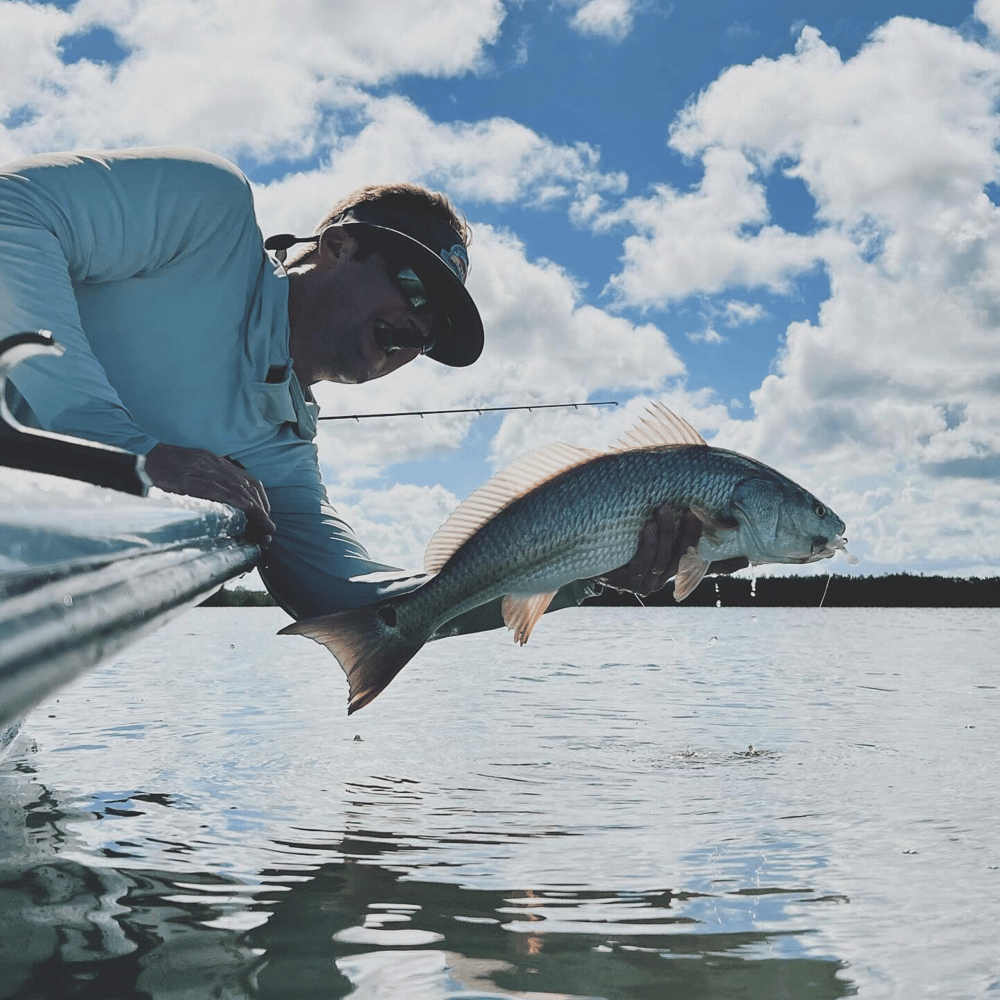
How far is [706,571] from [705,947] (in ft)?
5.63

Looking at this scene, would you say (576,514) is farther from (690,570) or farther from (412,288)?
(412,288)

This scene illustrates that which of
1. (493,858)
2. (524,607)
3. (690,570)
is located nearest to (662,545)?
(690,570)

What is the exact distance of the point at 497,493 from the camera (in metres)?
4.12

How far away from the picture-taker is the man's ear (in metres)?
4.34

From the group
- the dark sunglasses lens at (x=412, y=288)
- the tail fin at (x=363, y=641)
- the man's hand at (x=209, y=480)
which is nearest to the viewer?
the man's hand at (x=209, y=480)

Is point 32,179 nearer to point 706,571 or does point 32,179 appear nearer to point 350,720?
→ point 706,571

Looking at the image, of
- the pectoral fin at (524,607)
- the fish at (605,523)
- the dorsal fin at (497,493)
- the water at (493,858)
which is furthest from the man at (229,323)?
the water at (493,858)

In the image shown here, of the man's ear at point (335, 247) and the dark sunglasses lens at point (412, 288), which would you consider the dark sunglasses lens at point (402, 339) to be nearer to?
the dark sunglasses lens at point (412, 288)

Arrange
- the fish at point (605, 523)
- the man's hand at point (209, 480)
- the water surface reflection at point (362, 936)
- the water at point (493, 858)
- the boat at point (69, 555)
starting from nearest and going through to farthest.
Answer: the boat at point (69, 555) → the water surface reflection at point (362, 936) → the water at point (493, 858) → the man's hand at point (209, 480) → the fish at point (605, 523)

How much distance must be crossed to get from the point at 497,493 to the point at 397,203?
1354mm

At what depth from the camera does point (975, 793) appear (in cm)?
507

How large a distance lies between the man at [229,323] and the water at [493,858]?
38.3 inches

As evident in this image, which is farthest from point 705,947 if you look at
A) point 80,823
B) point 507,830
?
point 80,823

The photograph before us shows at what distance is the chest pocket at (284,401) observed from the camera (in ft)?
13.4
